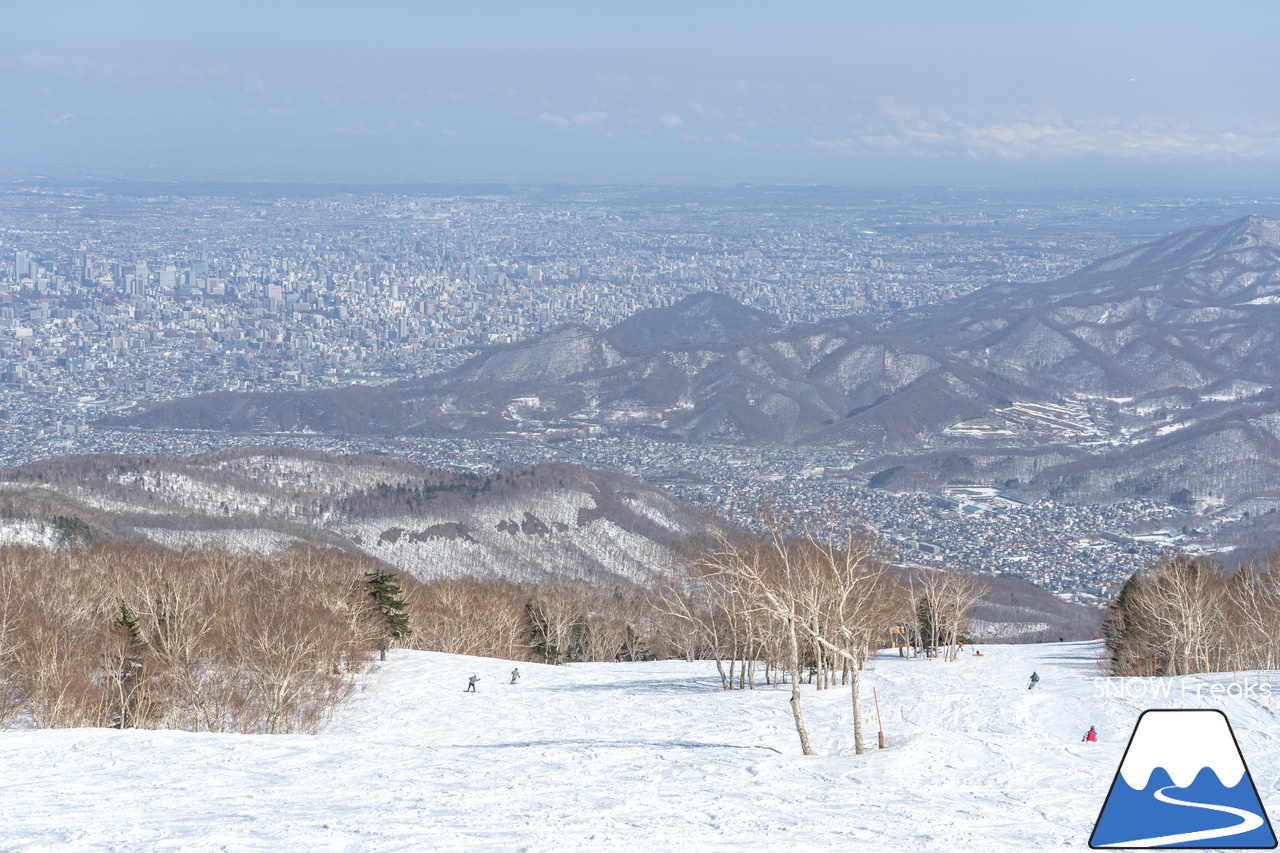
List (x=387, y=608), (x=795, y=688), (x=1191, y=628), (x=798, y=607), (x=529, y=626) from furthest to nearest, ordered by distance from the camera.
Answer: (x=529, y=626), (x=387, y=608), (x=1191, y=628), (x=798, y=607), (x=795, y=688)

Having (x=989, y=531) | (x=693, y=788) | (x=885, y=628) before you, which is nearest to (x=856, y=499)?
(x=989, y=531)

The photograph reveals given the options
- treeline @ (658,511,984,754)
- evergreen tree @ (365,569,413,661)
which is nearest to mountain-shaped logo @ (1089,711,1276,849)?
treeline @ (658,511,984,754)

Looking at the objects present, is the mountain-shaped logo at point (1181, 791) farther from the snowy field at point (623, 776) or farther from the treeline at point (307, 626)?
the treeline at point (307, 626)

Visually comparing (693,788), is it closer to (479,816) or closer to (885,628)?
(479,816)

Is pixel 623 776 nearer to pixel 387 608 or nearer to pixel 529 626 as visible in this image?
pixel 387 608

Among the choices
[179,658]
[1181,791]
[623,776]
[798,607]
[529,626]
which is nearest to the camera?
[1181,791]

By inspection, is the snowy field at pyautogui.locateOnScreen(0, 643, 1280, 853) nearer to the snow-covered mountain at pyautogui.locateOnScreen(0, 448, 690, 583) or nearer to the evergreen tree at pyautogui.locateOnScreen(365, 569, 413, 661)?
the evergreen tree at pyautogui.locateOnScreen(365, 569, 413, 661)

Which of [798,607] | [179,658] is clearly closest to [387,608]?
[179,658]
